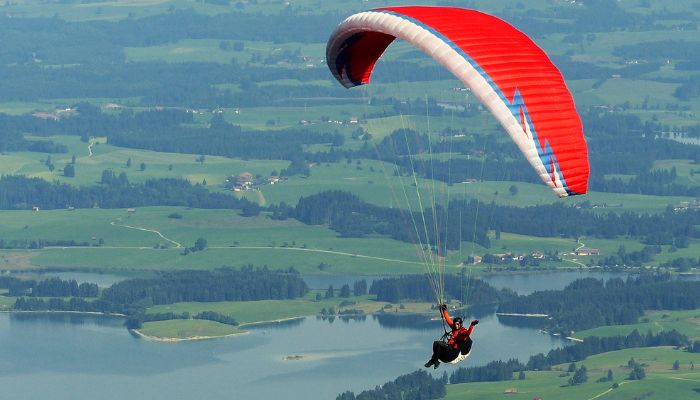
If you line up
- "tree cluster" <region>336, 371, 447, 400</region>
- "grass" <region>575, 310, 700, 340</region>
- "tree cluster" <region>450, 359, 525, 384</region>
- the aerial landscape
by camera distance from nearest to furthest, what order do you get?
1. "tree cluster" <region>336, 371, 447, 400</region>
2. the aerial landscape
3. "tree cluster" <region>450, 359, 525, 384</region>
4. "grass" <region>575, 310, 700, 340</region>

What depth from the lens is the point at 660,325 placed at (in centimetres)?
10288

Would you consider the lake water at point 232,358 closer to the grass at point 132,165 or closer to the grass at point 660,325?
the grass at point 660,325

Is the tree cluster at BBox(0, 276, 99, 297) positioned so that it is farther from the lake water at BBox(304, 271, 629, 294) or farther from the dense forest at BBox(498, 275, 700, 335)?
the dense forest at BBox(498, 275, 700, 335)

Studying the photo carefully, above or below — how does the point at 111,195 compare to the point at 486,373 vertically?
above

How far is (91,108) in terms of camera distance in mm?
185375

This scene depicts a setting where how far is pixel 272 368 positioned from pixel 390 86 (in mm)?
98861

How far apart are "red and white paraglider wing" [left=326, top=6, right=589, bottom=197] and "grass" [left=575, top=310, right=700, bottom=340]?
5444cm

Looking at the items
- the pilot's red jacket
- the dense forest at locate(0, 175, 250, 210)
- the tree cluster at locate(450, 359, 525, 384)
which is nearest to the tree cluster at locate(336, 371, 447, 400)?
the tree cluster at locate(450, 359, 525, 384)

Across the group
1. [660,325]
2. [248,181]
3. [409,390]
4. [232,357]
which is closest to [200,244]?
[248,181]

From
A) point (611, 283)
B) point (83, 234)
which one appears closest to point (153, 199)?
point (83, 234)

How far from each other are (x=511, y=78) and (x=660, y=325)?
59506 millimetres

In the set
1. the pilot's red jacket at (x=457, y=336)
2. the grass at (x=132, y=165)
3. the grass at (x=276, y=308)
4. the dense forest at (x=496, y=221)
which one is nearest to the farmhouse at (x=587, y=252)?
the dense forest at (x=496, y=221)

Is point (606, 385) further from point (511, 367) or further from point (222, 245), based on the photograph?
point (222, 245)

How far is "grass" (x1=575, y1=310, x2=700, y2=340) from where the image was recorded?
101m
